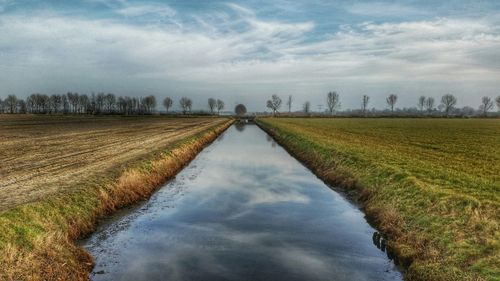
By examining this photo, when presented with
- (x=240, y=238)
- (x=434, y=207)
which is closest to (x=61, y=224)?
(x=240, y=238)

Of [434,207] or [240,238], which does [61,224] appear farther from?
[434,207]

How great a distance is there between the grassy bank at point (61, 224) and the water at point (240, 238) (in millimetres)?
623

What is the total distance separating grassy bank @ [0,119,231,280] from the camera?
27.8 ft

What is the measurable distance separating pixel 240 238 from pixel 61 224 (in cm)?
544

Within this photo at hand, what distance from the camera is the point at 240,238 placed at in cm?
1245

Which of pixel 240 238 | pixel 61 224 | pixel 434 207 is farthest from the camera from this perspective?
pixel 434 207

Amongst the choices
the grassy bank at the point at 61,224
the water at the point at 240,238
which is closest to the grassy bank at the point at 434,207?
the water at the point at 240,238

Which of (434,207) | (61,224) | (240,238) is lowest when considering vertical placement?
(240,238)

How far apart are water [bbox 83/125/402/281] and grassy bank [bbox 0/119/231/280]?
62cm

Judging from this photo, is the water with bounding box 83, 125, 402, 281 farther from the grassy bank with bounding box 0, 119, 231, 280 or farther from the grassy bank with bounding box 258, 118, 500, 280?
the grassy bank with bounding box 258, 118, 500, 280

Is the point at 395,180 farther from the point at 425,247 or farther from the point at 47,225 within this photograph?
the point at 47,225

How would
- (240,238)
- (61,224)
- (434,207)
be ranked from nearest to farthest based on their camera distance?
(61,224) < (240,238) < (434,207)

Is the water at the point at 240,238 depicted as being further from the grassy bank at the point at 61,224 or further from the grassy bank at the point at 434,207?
the grassy bank at the point at 434,207

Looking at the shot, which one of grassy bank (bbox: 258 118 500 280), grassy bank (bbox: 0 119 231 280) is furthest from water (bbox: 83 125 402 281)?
grassy bank (bbox: 258 118 500 280)
